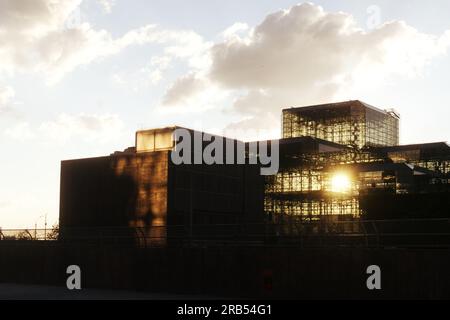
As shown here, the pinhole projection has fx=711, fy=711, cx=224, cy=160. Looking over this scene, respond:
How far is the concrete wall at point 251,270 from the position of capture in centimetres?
2966

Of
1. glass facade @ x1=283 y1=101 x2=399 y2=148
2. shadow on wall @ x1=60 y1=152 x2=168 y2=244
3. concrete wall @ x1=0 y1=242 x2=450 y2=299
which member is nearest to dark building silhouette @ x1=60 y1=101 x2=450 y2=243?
shadow on wall @ x1=60 y1=152 x2=168 y2=244

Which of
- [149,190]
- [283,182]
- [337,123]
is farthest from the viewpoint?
[337,123]

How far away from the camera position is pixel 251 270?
34.6 m

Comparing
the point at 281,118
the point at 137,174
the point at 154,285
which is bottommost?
the point at 154,285

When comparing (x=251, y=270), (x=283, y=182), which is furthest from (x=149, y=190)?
Answer: (x=283, y=182)

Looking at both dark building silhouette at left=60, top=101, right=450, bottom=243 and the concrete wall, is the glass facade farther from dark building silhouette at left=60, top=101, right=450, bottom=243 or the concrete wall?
the concrete wall

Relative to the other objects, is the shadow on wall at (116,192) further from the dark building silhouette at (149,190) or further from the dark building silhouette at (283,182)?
the dark building silhouette at (283,182)

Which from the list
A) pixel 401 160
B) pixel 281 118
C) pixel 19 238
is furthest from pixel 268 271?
pixel 281 118

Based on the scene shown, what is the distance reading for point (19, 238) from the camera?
4894cm

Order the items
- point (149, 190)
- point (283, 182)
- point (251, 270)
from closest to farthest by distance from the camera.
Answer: point (251, 270) → point (149, 190) → point (283, 182)

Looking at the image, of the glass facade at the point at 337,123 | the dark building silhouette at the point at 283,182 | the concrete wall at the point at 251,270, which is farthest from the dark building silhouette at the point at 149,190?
the glass facade at the point at 337,123

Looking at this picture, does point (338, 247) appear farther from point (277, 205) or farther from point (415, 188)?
point (277, 205)

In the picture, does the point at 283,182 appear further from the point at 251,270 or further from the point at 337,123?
the point at 251,270
